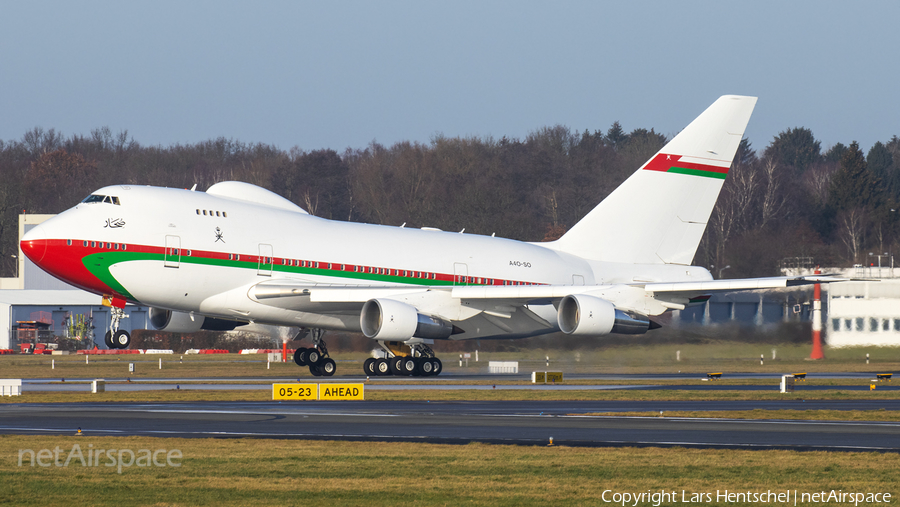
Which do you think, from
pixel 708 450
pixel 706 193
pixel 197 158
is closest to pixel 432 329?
pixel 706 193

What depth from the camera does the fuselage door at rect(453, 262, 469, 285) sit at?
140 ft

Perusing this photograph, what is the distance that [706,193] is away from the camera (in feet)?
151

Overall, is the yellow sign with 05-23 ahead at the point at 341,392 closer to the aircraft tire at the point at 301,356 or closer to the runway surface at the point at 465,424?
the runway surface at the point at 465,424

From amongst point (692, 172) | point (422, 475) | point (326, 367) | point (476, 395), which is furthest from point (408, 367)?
point (422, 475)

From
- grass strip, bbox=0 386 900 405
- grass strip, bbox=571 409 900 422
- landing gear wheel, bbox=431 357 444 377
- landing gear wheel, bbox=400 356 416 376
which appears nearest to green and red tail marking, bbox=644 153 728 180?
landing gear wheel, bbox=431 357 444 377

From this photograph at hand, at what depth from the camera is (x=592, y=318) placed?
3831cm

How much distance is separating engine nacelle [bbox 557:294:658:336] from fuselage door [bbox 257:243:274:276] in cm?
1036

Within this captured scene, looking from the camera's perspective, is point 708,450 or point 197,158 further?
point 197,158

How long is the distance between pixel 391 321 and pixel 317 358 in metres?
5.65

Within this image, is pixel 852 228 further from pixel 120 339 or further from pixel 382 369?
pixel 120 339

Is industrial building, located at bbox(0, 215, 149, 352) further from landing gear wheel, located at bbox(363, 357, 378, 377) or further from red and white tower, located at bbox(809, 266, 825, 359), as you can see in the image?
red and white tower, located at bbox(809, 266, 825, 359)

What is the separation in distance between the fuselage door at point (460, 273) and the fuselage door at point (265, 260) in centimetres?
765

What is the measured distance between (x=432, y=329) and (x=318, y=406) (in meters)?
11.6

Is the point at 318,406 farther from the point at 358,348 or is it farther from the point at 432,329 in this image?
the point at 358,348
